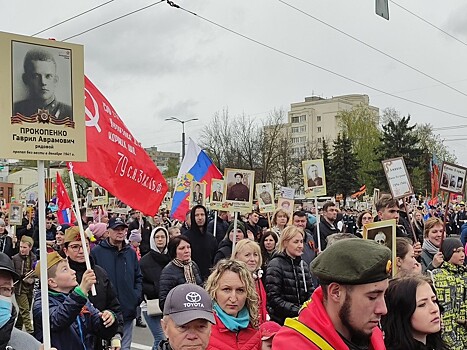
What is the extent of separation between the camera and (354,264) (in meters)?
2.38

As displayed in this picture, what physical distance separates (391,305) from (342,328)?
1346 mm

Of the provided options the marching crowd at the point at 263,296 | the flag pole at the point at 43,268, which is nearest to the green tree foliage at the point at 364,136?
the marching crowd at the point at 263,296

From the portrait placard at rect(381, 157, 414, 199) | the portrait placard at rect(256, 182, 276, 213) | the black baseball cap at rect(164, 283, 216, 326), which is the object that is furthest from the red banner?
the portrait placard at rect(256, 182, 276, 213)

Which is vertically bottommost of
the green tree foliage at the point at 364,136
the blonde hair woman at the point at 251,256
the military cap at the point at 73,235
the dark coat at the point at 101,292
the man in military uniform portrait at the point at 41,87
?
the dark coat at the point at 101,292

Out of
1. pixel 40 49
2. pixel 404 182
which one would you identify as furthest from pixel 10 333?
pixel 404 182

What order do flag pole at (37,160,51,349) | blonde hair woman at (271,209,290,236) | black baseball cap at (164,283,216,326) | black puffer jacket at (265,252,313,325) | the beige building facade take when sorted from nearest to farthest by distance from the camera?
black baseball cap at (164,283,216,326) → flag pole at (37,160,51,349) → black puffer jacket at (265,252,313,325) → blonde hair woman at (271,209,290,236) → the beige building facade

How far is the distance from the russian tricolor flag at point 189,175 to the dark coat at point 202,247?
16.0 feet

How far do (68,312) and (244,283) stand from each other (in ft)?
4.21

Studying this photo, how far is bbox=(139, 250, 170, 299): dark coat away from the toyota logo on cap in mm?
4633

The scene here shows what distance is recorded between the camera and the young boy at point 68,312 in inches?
176

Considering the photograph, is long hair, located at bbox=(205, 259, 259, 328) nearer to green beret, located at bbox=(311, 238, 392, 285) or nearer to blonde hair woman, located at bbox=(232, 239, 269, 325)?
blonde hair woman, located at bbox=(232, 239, 269, 325)

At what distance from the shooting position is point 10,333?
356 cm

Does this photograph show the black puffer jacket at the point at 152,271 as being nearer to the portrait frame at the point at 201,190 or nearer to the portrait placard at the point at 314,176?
the portrait placard at the point at 314,176

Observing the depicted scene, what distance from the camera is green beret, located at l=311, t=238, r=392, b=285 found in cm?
236
